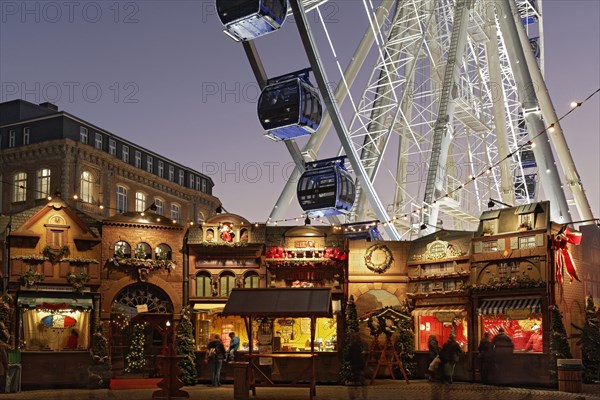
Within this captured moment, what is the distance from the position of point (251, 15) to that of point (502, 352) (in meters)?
17.0

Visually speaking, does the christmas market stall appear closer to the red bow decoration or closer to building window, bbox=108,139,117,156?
the red bow decoration

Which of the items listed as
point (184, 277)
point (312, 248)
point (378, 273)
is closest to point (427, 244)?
point (378, 273)

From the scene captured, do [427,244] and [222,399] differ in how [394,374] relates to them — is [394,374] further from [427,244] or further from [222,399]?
[222,399]

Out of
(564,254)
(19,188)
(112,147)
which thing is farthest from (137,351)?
(112,147)

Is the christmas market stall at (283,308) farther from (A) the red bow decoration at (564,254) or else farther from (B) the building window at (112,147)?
(B) the building window at (112,147)

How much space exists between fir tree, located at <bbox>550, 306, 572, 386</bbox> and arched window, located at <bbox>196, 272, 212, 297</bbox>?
1140 centimetres

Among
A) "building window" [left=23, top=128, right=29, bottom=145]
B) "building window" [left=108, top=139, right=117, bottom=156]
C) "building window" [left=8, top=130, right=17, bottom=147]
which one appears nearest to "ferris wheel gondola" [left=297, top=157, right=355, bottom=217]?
"building window" [left=108, top=139, right=117, bottom=156]

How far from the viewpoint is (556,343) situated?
24453 millimetres

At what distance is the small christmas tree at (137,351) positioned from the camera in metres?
27.3

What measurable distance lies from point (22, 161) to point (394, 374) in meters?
38.1

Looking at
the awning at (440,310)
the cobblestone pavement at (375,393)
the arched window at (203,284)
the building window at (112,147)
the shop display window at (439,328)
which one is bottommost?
the cobblestone pavement at (375,393)

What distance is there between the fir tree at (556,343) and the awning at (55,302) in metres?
14.6

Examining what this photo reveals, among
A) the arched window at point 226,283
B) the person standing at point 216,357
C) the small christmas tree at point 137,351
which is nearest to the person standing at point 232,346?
the person standing at point 216,357

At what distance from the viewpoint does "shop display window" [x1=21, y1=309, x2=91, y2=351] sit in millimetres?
26188
